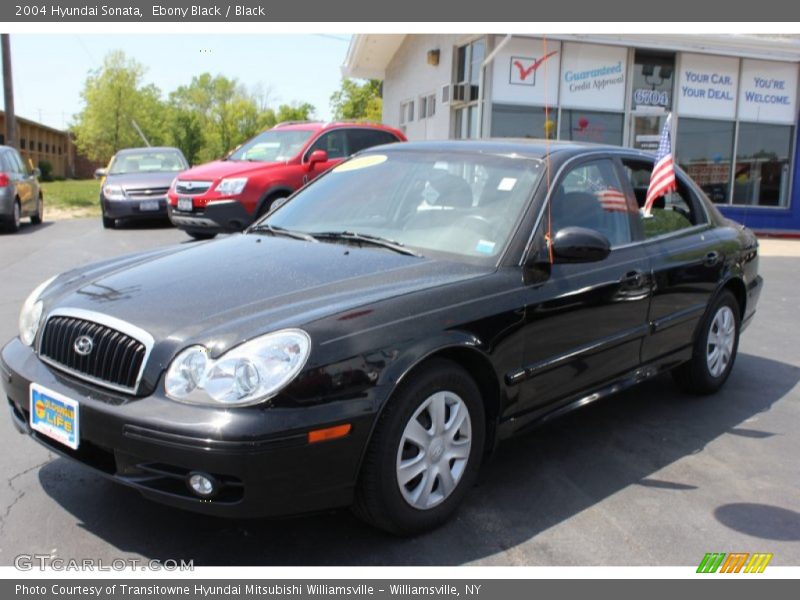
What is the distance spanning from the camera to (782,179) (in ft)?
57.5

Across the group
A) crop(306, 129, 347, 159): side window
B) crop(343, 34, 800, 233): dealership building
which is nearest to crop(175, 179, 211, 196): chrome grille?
crop(306, 129, 347, 159): side window

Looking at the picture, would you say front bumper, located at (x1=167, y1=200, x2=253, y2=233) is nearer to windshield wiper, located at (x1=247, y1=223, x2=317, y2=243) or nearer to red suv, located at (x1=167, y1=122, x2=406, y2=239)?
red suv, located at (x1=167, y1=122, x2=406, y2=239)

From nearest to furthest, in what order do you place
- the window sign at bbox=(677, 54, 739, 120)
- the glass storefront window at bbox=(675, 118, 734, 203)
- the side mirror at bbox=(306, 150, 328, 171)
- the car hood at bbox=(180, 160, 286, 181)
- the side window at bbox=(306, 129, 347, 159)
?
the car hood at bbox=(180, 160, 286, 181)
the side mirror at bbox=(306, 150, 328, 171)
the side window at bbox=(306, 129, 347, 159)
the window sign at bbox=(677, 54, 739, 120)
the glass storefront window at bbox=(675, 118, 734, 203)

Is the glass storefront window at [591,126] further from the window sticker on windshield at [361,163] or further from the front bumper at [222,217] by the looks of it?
the window sticker on windshield at [361,163]

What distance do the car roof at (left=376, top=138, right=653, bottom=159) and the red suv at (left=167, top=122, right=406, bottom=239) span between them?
5532mm

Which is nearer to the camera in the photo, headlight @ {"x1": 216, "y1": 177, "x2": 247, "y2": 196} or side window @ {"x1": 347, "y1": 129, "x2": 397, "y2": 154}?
headlight @ {"x1": 216, "y1": 177, "x2": 247, "y2": 196}

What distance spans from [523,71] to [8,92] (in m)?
15.5

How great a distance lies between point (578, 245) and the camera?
363cm

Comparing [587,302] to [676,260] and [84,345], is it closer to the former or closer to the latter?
[676,260]

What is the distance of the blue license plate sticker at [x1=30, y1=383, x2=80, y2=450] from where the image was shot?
2.94 m

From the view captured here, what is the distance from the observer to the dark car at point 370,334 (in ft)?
8.96

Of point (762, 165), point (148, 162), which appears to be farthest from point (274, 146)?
point (762, 165)

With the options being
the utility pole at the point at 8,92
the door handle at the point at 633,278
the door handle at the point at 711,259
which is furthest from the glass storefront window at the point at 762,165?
the utility pole at the point at 8,92
